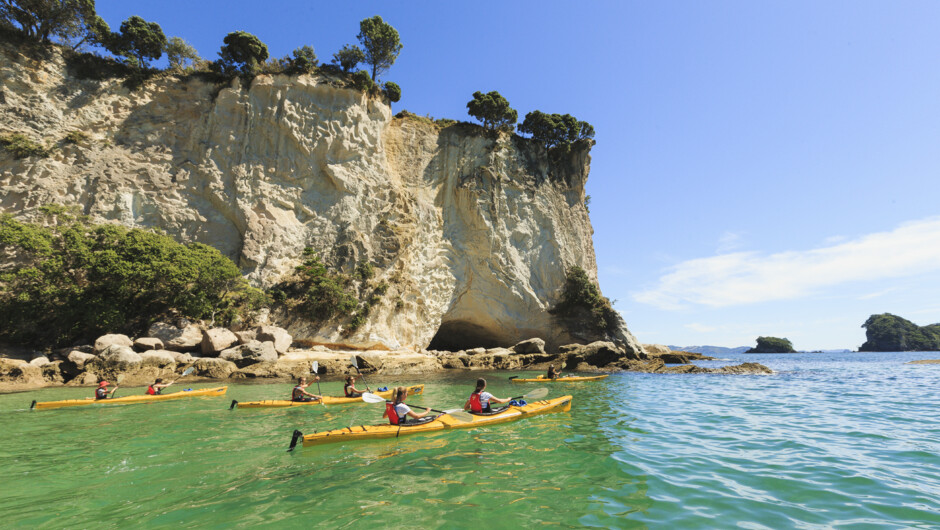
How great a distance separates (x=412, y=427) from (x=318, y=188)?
990 inches

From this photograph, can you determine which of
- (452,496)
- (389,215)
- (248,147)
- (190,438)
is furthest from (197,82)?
(452,496)

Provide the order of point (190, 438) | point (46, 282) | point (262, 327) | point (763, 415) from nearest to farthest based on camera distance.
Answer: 1. point (190, 438)
2. point (763, 415)
3. point (46, 282)
4. point (262, 327)

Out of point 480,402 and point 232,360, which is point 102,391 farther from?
point 480,402

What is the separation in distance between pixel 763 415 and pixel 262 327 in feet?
75.9

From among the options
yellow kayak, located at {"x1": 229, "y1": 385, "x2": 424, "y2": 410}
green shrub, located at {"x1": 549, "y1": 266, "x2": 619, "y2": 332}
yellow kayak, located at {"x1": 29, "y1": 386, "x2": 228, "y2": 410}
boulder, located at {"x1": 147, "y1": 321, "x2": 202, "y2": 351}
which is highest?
→ green shrub, located at {"x1": 549, "y1": 266, "x2": 619, "y2": 332}

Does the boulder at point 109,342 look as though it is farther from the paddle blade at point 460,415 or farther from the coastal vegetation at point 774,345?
the coastal vegetation at point 774,345

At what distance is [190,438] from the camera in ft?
27.5

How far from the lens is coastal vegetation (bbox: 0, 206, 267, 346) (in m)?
18.4

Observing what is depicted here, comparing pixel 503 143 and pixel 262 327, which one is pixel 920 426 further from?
pixel 503 143

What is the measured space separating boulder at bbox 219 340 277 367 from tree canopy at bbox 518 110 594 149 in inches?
1193

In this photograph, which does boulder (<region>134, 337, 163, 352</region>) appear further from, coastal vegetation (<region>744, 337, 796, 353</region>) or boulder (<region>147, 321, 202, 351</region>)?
coastal vegetation (<region>744, 337, 796, 353</region>)

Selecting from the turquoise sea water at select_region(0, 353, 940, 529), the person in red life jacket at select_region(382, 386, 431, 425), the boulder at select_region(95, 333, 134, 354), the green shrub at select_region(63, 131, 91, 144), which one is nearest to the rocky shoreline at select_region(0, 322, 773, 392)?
the boulder at select_region(95, 333, 134, 354)

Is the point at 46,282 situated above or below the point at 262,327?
above

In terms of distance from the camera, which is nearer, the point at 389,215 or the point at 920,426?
the point at 920,426
